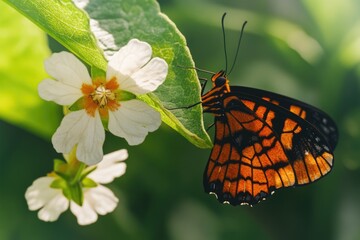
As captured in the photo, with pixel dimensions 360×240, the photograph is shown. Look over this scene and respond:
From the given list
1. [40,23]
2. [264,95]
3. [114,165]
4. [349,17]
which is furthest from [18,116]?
[349,17]

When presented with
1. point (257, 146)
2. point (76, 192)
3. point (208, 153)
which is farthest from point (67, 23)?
point (208, 153)

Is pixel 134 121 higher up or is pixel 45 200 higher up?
pixel 134 121

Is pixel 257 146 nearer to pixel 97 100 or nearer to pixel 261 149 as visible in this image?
pixel 261 149

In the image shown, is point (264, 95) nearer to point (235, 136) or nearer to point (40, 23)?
point (235, 136)

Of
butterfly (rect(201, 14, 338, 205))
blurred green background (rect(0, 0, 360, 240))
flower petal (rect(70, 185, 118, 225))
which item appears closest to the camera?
flower petal (rect(70, 185, 118, 225))

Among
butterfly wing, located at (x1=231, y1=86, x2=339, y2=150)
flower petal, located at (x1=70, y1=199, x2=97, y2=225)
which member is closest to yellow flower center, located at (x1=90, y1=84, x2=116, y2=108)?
flower petal, located at (x1=70, y1=199, x2=97, y2=225)

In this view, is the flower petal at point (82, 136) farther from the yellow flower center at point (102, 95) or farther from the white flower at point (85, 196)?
the white flower at point (85, 196)

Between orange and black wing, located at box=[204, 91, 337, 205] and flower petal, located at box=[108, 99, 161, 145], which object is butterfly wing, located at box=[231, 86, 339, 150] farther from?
flower petal, located at box=[108, 99, 161, 145]

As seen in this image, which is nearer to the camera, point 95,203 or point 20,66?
point 95,203
